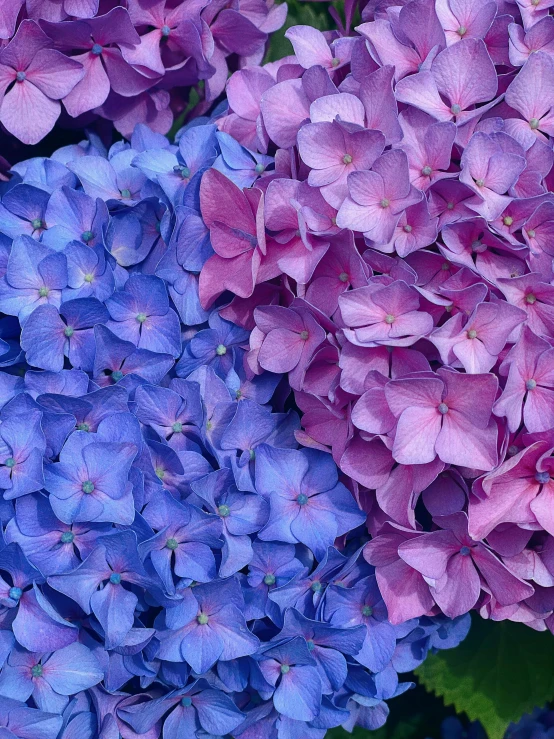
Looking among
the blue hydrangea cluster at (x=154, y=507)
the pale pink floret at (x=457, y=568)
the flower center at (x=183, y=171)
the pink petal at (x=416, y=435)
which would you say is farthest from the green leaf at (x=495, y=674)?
the flower center at (x=183, y=171)

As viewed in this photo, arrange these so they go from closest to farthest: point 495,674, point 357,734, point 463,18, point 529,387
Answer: point 529,387
point 463,18
point 495,674
point 357,734

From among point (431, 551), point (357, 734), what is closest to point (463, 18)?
point (431, 551)

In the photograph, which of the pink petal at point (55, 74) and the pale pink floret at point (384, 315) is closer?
the pale pink floret at point (384, 315)

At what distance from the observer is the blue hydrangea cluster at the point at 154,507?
2.53ft

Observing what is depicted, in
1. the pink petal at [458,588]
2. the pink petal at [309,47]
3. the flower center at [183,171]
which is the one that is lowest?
the pink petal at [458,588]

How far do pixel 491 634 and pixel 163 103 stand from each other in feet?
2.26

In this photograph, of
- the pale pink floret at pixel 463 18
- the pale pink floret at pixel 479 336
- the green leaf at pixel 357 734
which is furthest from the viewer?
the green leaf at pixel 357 734

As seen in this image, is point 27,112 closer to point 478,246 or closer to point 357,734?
point 478,246

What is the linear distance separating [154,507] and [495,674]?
483mm

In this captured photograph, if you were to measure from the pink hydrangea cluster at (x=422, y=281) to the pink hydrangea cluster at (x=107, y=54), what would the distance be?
0.12m

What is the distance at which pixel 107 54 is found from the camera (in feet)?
3.03

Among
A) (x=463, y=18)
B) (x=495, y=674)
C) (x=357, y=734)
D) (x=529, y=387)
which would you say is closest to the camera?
(x=529, y=387)

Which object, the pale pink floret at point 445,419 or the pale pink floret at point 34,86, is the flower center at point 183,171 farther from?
the pale pink floret at point 445,419

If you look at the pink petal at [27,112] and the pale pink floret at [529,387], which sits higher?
the pink petal at [27,112]
